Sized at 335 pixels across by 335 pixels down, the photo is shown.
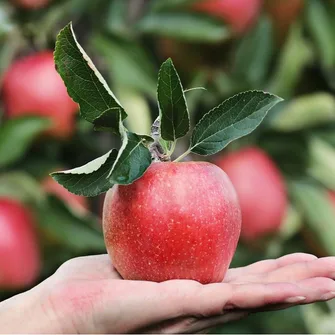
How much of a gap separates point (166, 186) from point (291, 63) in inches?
24.6

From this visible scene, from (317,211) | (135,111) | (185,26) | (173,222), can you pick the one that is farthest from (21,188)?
(173,222)

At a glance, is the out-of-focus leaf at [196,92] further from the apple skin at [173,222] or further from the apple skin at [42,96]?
the apple skin at [173,222]

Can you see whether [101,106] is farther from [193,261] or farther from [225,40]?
[225,40]

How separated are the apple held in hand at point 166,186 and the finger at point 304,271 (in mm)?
44

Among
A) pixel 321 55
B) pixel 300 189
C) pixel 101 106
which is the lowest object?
pixel 300 189

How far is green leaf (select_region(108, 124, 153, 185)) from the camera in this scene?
0.59 m

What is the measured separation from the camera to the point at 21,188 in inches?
42.9

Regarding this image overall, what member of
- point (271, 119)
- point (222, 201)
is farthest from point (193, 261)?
point (271, 119)

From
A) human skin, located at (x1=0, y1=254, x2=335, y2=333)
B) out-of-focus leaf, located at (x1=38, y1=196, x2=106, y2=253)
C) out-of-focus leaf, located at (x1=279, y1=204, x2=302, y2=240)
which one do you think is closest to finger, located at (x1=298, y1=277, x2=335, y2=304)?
human skin, located at (x1=0, y1=254, x2=335, y2=333)

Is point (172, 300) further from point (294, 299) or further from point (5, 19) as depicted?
point (5, 19)

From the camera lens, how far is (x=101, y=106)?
0.63 metres

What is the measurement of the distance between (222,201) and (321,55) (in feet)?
2.03

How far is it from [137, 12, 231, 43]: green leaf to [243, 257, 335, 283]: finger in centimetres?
51

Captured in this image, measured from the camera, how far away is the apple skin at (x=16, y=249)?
1025mm
